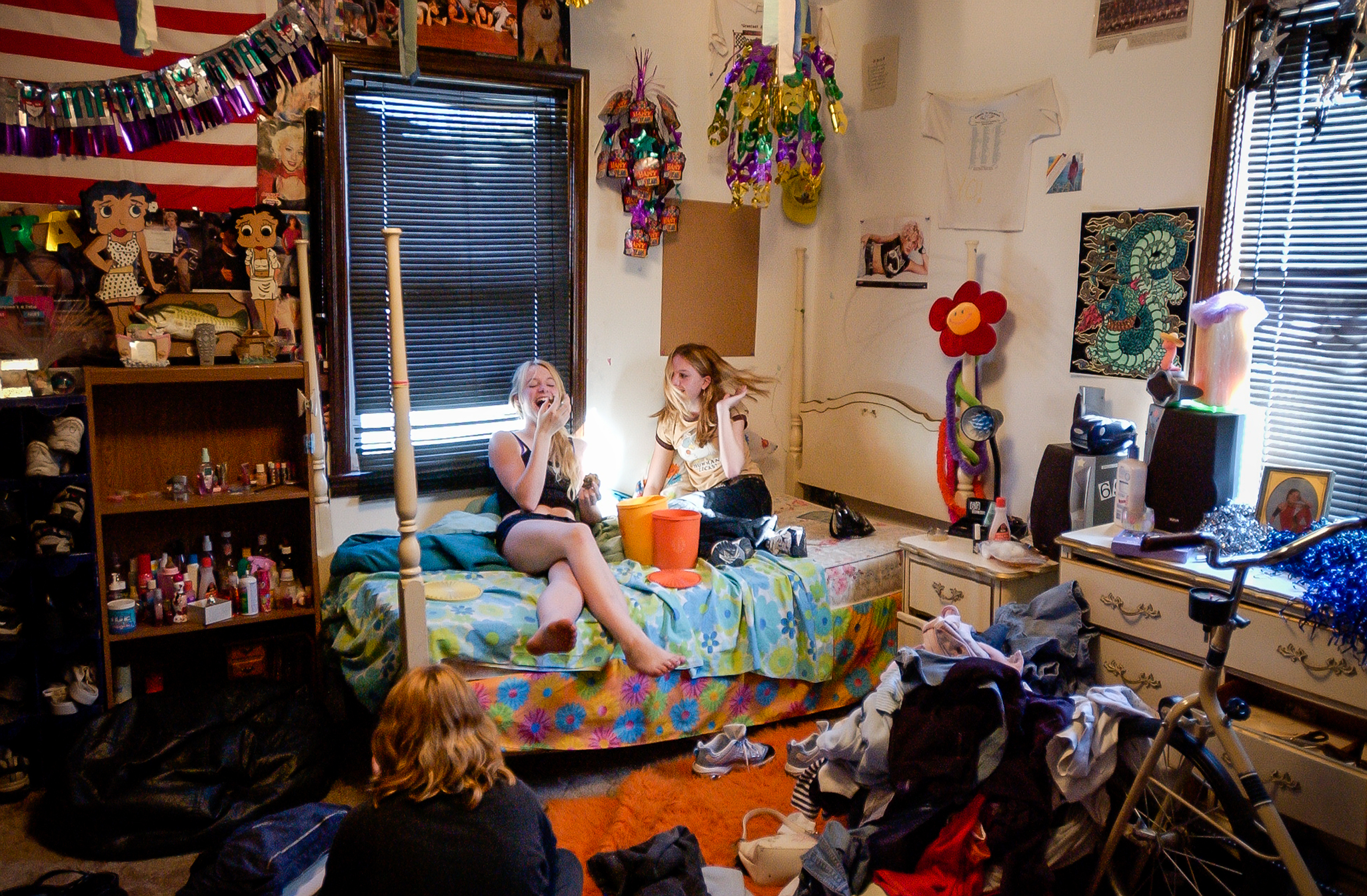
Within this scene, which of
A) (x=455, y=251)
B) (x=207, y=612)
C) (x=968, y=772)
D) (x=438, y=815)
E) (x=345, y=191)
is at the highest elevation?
(x=345, y=191)

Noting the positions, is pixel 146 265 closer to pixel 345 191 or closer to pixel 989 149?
pixel 345 191

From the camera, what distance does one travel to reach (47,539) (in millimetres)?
2668

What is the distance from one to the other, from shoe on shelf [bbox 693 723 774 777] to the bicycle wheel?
44.5 inches

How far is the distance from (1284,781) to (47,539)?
10.6ft

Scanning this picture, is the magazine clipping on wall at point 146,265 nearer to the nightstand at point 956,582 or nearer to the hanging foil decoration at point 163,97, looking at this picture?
the hanging foil decoration at point 163,97

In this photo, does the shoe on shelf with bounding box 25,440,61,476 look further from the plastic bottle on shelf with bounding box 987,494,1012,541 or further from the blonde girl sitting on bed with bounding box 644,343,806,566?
the plastic bottle on shelf with bounding box 987,494,1012,541

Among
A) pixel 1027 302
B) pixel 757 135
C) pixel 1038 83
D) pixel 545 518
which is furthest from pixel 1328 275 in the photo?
pixel 545 518

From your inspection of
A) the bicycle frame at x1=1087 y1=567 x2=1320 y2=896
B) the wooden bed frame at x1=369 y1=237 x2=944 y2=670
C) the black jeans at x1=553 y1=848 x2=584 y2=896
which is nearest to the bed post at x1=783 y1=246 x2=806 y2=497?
the wooden bed frame at x1=369 y1=237 x2=944 y2=670

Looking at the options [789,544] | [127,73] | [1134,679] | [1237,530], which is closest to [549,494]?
[789,544]

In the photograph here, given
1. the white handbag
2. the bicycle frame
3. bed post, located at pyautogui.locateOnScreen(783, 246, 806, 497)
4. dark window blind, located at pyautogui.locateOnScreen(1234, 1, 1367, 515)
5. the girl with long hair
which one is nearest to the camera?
the girl with long hair

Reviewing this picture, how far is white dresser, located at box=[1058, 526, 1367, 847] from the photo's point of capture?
2.08m

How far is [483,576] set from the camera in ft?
10.2

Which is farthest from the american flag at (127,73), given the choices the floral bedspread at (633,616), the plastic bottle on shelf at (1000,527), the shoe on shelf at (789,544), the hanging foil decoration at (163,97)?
the plastic bottle on shelf at (1000,527)

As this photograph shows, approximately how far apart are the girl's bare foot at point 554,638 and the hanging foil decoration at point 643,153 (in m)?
1.78
